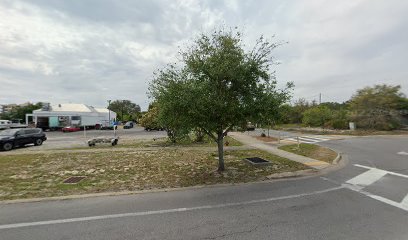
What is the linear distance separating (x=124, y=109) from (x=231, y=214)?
110m

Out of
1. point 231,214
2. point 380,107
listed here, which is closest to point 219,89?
point 231,214

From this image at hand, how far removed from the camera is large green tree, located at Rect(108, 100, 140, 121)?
105250 millimetres

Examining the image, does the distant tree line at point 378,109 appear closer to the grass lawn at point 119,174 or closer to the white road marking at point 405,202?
the grass lawn at point 119,174

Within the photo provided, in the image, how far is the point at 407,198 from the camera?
7.25 m

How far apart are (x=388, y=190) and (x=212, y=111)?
5.77m

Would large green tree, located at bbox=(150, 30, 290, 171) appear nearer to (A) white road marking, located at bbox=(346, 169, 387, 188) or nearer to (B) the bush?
(A) white road marking, located at bbox=(346, 169, 387, 188)

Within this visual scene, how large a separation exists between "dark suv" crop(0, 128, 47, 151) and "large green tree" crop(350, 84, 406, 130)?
36.2 metres

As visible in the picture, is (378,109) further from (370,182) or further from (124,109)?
(124,109)

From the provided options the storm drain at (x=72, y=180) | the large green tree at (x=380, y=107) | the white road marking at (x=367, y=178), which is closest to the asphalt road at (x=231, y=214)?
the white road marking at (x=367, y=178)

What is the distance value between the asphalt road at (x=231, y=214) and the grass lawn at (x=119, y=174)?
1164 millimetres

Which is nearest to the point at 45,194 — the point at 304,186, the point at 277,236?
the point at 277,236

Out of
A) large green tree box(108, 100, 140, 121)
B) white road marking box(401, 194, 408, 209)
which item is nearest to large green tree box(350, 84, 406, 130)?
white road marking box(401, 194, 408, 209)

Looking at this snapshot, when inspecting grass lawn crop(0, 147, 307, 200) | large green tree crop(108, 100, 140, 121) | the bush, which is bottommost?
grass lawn crop(0, 147, 307, 200)

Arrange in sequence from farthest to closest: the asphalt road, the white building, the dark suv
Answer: the white building → the dark suv → the asphalt road
